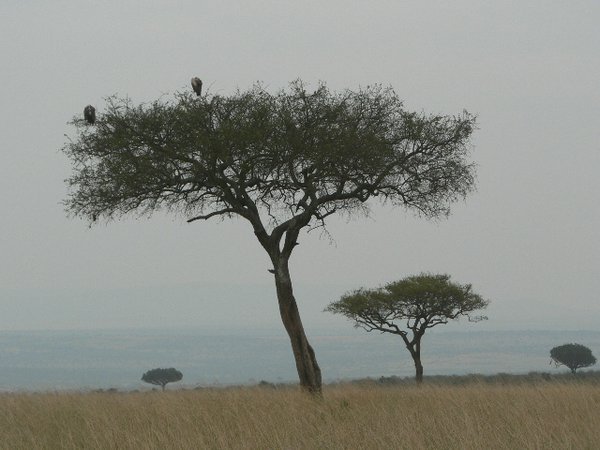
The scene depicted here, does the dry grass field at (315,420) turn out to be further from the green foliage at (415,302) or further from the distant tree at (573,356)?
the distant tree at (573,356)

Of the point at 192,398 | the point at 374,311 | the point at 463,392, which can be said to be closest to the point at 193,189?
the point at 192,398

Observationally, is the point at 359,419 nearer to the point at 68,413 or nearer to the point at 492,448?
the point at 492,448

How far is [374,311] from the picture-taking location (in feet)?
193

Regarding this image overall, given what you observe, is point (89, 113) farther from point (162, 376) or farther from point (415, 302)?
point (162, 376)

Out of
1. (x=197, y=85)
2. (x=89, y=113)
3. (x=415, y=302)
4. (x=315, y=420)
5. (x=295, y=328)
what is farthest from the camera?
(x=415, y=302)

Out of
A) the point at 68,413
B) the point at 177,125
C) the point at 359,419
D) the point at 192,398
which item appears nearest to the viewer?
the point at 359,419

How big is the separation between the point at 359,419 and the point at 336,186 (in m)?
11.2

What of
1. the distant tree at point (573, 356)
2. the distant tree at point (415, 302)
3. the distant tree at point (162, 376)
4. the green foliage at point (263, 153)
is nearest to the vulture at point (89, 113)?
the green foliage at point (263, 153)

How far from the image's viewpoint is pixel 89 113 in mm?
29047

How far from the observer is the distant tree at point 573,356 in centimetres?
9300

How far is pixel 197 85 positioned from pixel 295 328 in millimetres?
8417

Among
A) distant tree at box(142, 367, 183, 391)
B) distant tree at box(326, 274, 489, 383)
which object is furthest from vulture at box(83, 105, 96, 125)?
distant tree at box(142, 367, 183, 391)

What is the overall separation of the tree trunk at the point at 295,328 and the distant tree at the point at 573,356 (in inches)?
2758

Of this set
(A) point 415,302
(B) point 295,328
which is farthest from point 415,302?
(B) point 295,328
